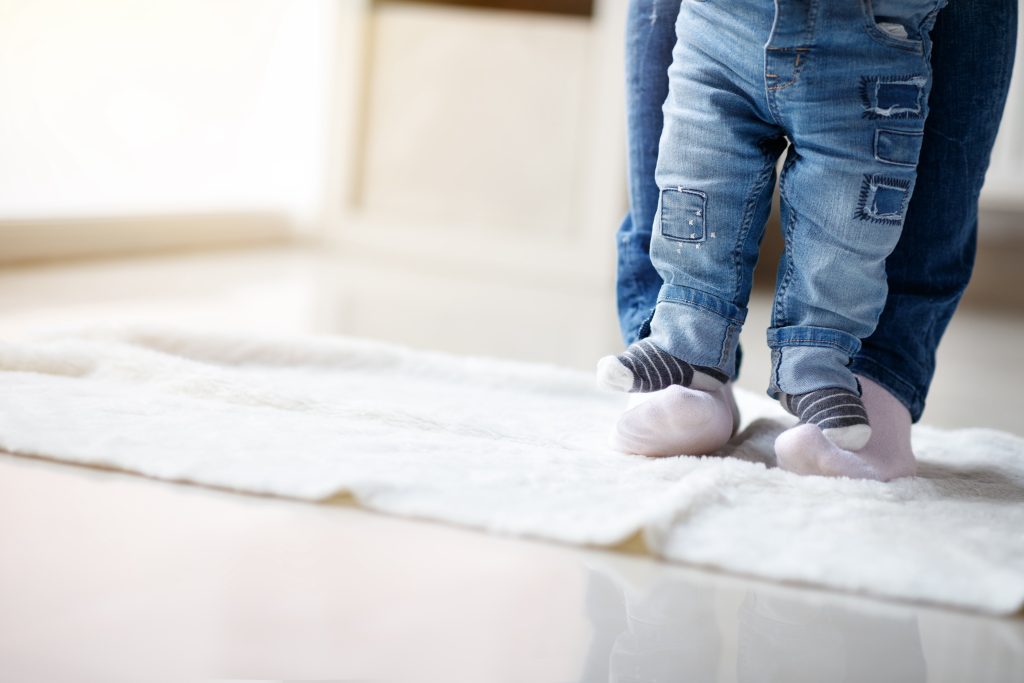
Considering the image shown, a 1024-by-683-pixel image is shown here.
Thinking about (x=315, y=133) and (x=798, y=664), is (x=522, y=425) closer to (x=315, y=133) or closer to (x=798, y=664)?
(x=798, y=664)

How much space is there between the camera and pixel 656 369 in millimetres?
871

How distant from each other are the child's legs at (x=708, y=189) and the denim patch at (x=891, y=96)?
0.25ft

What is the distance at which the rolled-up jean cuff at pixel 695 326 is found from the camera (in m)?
0.88

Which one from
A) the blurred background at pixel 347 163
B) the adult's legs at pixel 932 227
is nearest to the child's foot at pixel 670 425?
the adult's legs at pixel 932 227

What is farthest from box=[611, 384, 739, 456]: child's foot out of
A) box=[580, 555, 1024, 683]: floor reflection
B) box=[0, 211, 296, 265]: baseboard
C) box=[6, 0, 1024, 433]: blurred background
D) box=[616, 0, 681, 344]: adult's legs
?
box=[0, 211, 296, 265]: baseboard

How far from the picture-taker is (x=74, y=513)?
668 mm

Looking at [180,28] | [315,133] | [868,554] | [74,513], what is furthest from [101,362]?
[315,133]

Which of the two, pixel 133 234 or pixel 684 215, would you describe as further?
pixel 133 234

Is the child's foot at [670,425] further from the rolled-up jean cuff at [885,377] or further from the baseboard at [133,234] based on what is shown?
the baseboard at [133,234]

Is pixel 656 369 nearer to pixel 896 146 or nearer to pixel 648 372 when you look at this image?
pixel 648 372

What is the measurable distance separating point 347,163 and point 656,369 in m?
1.68

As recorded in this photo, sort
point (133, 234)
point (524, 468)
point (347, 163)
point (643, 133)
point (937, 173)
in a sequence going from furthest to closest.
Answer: point (347, 163) < point (133, 234) < point (643, 133) < point (937, 173) < point (524, 468)

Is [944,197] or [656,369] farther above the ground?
[944,197]

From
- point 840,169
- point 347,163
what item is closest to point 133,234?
point 347,163
